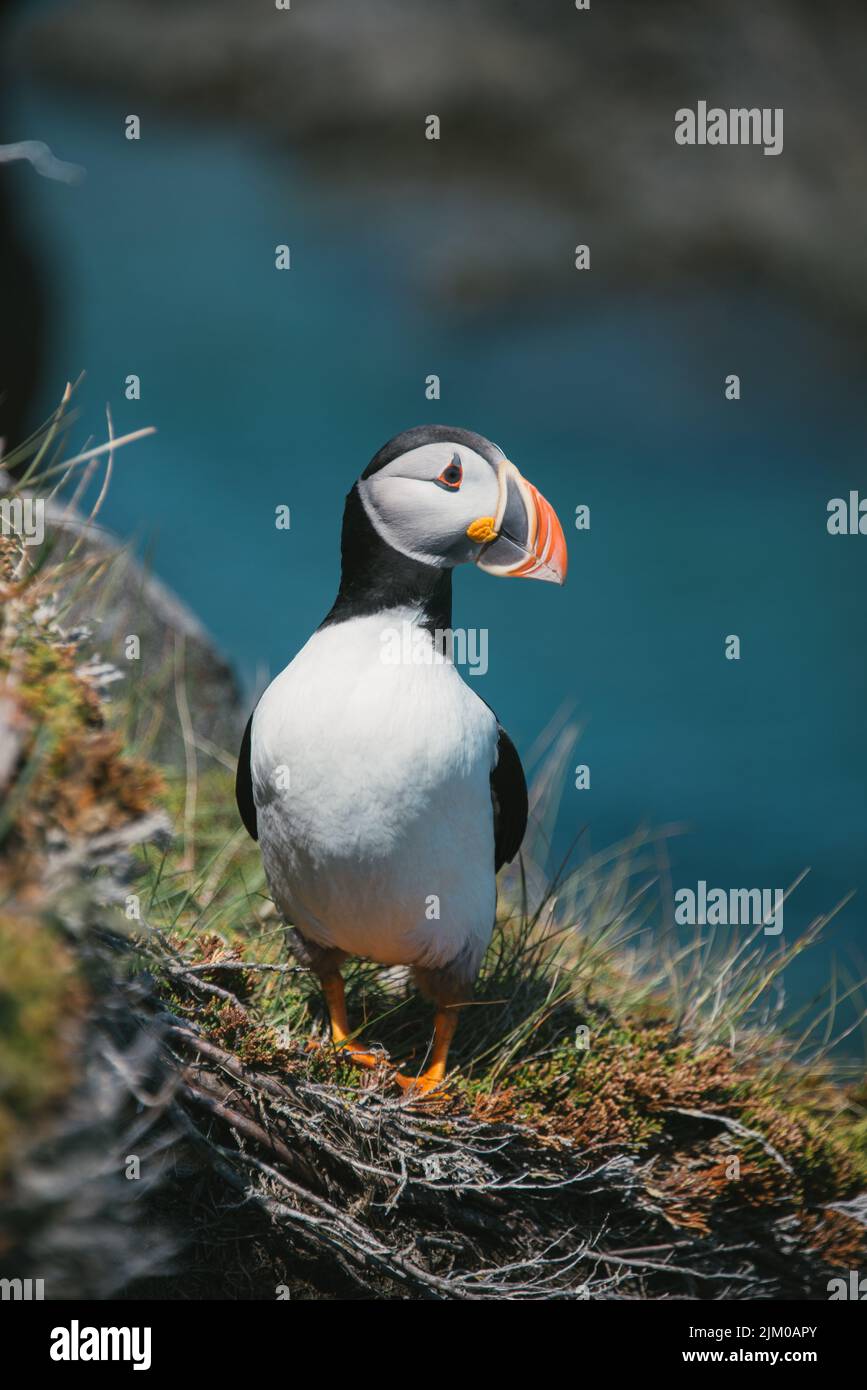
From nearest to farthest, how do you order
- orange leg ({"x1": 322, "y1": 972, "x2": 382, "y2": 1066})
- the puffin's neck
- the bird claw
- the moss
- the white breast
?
the moss < the white breast < the bird claw < the puffin's neck < orange leg ({"x1": 322, "y1": 972, "x2": 382, "y2": 1066})

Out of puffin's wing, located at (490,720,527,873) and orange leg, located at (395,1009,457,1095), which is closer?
orange leg, located at (395,1009,457,1095)

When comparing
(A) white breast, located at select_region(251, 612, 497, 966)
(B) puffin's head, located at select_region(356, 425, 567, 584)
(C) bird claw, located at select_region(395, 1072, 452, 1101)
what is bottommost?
(C) bird claw, located at select_region(395, 1072, 452, 1101)

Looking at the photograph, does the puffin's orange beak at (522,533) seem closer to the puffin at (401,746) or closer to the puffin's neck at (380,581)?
the puffin at (401,746)

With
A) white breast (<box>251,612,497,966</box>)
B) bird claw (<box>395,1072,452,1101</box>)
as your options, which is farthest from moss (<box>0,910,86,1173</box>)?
bird claw (<box>395,1072,452,1101</box>)

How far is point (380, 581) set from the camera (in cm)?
349

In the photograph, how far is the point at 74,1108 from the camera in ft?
5.24

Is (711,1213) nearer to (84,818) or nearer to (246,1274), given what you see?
(246,1274)

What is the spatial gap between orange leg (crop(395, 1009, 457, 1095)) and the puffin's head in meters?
1.39

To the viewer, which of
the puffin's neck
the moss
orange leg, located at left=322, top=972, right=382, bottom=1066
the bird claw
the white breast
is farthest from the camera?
orange leg, located at left=322, top=972, right=382, bottom=1066

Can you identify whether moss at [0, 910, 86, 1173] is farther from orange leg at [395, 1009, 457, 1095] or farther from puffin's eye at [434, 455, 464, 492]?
puffin's eye at [434, 455, 464, 492]

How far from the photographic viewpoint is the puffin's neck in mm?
3480

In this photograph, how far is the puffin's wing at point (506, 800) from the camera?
3670 mm

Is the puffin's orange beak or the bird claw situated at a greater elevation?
the puffin's orange beak

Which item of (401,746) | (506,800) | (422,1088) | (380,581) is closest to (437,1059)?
(422,1088)
